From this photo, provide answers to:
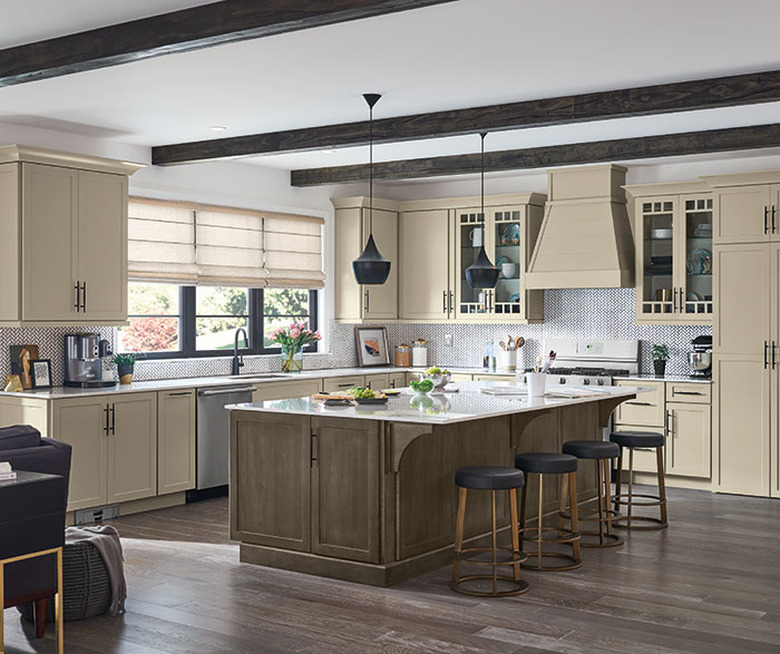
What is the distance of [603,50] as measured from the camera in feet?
16.2

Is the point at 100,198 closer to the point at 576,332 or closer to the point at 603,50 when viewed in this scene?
the point at 603,50

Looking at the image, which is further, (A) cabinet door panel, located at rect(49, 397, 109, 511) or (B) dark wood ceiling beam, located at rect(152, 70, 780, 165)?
(A) cabinet door panel, located at rect(49, 397, 109, 511)

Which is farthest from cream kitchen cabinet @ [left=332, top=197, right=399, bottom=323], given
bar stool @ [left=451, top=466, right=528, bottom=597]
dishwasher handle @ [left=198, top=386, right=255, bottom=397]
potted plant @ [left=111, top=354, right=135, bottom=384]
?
bar stool @ [left=451, top=466, right=528, bottom=597]

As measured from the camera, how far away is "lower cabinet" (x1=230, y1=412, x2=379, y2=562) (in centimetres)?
534

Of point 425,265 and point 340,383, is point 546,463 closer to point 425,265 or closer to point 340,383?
point 340,383

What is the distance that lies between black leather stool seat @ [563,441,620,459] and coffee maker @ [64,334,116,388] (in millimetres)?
3323

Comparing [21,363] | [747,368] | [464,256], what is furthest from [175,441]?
[747,368]

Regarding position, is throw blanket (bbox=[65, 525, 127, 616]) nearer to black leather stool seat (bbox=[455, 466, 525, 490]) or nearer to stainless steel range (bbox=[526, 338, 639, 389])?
black leather stool seat (bbox=[455, 466, 525, 490])

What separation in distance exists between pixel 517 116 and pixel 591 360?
3.58 meters

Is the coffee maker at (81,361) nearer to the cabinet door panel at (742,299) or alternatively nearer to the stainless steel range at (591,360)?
the stainless steel range at (591,360)

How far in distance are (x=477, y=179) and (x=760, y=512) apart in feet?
13.8

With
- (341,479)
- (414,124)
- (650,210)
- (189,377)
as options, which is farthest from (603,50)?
(189,377)

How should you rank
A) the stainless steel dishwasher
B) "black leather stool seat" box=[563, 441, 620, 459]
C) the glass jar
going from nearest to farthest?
"black leather stool seat" box=[563, 441, 620, 459] < the stainless steel dishwasher < the glass jar

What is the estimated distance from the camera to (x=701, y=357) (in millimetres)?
8266
